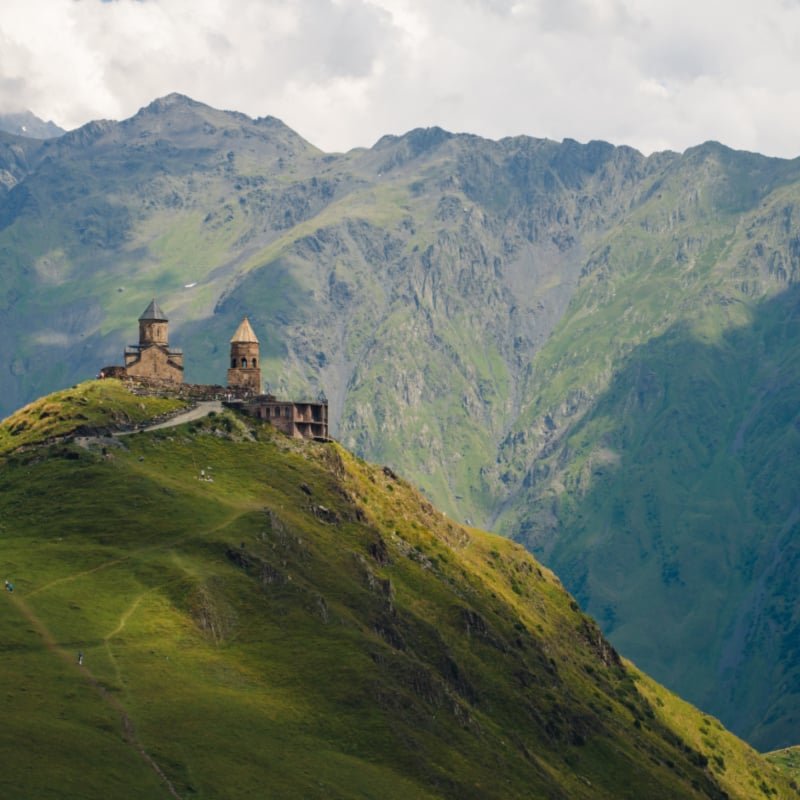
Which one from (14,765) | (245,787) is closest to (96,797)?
(14,765)

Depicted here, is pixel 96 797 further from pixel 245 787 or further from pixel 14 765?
pixel 245 787

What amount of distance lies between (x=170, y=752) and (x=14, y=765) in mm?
23933

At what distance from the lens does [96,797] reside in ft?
571

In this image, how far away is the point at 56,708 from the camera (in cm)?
19175

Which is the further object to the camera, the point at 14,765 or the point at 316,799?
the point at 316,799

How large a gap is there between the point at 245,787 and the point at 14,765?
30002 millimetres

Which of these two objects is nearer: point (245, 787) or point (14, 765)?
point (14, 765)

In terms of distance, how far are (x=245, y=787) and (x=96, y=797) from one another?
2337 centimetres

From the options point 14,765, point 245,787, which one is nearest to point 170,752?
point 245,787

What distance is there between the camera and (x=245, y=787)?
193 metres

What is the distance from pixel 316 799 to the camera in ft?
656

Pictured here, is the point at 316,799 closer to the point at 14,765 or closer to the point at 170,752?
the point at 170,752

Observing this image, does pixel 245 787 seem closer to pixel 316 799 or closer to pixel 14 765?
pixel 316 799

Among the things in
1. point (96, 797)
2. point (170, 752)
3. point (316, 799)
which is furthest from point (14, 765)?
point (316, 799)
